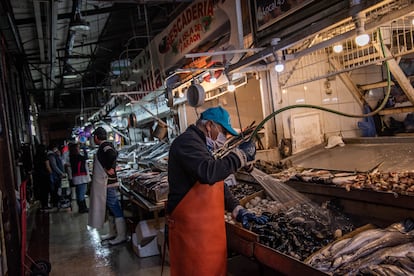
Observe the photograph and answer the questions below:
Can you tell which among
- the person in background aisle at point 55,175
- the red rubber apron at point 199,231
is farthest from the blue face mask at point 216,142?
the person in background aisle at point 55,175

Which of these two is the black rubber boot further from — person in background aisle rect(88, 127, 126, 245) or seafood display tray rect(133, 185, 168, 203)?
seafood display tray rect(133, 185, 168, 203)

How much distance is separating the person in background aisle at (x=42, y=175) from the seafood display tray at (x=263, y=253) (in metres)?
9.06

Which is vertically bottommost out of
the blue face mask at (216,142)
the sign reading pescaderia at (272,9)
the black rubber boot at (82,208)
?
the black rubber boot at (82,208)

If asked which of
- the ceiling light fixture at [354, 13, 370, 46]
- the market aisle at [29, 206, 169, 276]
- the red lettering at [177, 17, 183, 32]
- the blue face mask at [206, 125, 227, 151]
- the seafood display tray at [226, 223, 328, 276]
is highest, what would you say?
the red lettering at [177, 17, 183, 32]

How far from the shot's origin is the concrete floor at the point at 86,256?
18.3 feet

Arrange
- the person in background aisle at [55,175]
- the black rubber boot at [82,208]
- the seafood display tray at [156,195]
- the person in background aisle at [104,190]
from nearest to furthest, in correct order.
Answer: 1. the seafood display tray at [156,195]
2. the person in background aisle at [104,190]
3. the black rubber boot at [82,208]
4. the person in background aisle at [55,175]

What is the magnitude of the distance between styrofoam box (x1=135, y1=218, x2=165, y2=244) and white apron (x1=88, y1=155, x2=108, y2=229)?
1071mm

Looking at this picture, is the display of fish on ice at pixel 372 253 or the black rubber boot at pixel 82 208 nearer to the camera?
the display of fish on ice at pixel 372 253

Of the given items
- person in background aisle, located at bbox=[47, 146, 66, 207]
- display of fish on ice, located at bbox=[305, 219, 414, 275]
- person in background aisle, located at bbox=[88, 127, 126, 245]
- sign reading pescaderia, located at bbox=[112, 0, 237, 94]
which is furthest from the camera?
person in background aisle, located at bbox=[47, 146, 66, 207]

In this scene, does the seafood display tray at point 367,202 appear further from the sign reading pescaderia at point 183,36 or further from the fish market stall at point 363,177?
the sign reading pescaderia at point 183,36

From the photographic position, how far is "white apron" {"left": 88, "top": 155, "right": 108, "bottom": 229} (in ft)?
23.5

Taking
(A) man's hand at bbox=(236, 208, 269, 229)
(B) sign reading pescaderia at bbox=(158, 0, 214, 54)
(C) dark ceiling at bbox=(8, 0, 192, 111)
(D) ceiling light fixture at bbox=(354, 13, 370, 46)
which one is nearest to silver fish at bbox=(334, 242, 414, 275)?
(A) man's hand at bbox=(236, 208, 269, 229)

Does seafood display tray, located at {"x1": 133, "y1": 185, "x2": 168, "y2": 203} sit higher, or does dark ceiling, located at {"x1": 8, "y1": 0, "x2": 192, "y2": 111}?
dark ceiling, located at {"x1": 8, "y1": 0, "x2": 192, "y2": 111}

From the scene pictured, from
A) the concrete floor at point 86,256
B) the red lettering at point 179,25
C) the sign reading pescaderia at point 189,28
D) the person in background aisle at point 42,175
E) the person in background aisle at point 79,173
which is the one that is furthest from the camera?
the person in background aisle at point 42,175
